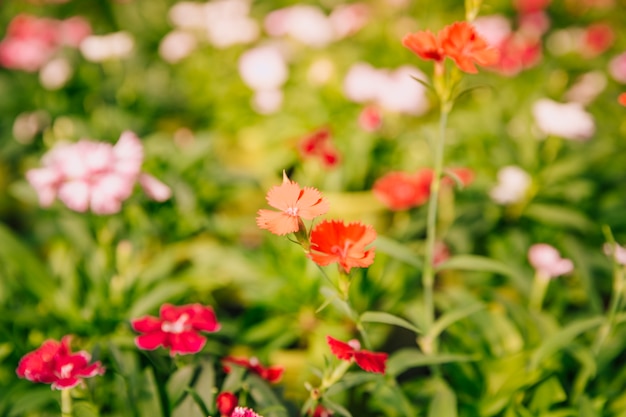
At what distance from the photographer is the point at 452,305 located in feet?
5.04

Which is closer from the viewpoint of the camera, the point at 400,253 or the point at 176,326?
the point at 176,326

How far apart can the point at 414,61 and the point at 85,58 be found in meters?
1.55

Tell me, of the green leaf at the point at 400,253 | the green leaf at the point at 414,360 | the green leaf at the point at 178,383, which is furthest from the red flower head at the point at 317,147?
the green leaf at the point at 178,383

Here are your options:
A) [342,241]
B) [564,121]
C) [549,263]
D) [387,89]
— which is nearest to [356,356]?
[342,241]

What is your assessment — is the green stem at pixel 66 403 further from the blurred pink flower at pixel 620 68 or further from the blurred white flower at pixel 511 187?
the blurred pink flower at pixel 620 68

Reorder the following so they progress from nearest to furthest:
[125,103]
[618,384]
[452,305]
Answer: [618,384], [452,305], [125,103]

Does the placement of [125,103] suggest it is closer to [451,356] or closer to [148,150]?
[148,150]

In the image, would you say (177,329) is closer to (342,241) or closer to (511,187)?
(342,241)

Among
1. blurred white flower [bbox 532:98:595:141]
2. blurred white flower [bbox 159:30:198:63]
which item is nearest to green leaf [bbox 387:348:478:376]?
blurred white flower [bbox 532:98:595:141]

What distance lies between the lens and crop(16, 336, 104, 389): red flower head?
3.10ft

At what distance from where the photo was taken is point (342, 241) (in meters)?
0.84

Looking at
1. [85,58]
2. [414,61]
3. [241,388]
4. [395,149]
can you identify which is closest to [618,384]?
[241,388]

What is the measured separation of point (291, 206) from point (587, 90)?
6.49ft

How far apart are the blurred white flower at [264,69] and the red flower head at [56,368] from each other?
1597 mm
